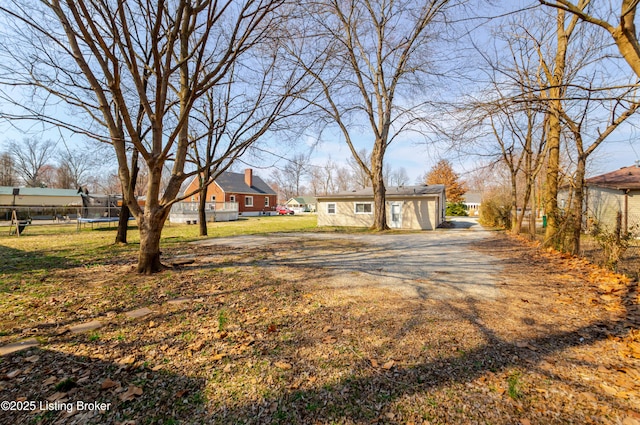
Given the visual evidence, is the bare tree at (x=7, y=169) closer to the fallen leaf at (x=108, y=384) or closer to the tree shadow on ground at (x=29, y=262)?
Answer: the tree shadow on ground at (x=29, y=262)

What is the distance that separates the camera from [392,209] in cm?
1911

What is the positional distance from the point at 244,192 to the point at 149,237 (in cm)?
3266

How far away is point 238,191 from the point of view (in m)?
36.2

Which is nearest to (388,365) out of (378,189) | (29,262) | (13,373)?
(13,373)

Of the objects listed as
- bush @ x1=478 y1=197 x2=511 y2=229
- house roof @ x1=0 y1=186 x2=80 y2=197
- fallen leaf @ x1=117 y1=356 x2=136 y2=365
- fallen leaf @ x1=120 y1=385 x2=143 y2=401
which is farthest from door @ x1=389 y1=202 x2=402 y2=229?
house roof @ x1=0 y1=186 x2=80 y2=197

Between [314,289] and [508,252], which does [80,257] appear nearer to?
[314,289]

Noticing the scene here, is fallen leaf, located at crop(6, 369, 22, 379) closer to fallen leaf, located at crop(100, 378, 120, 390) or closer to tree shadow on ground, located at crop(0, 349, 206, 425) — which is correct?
tree shadow on ground, located at crop(0, 349, 206, 425)

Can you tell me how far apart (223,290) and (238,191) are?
33234 mm

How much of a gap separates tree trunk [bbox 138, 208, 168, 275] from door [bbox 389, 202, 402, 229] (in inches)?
624

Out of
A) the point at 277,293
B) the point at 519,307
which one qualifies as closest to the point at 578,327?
the point at 519,307

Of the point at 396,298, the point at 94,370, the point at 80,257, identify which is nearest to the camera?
the point at 94,370

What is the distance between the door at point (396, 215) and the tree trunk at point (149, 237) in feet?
52.0

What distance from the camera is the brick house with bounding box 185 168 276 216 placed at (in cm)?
3522

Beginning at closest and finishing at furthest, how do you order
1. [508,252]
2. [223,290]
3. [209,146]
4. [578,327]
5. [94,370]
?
[94,370] → [578,327] → [223,290] → [508,252] → [209,146]
